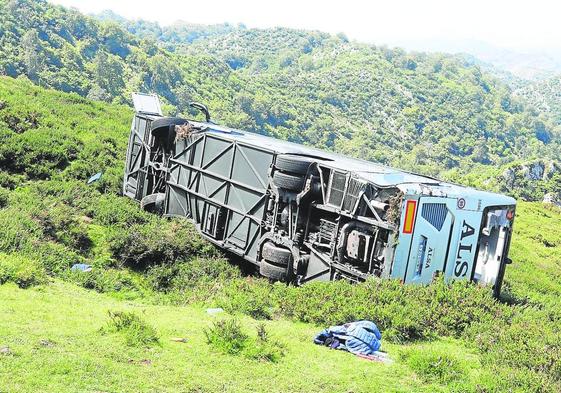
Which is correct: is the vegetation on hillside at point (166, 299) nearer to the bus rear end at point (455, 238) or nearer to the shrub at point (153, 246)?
the shrub at point (153, 246)

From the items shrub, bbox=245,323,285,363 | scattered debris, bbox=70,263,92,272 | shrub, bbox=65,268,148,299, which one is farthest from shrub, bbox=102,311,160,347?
scattered debris, bbox=70,263,92,272

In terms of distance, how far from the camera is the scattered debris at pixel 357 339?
783cm


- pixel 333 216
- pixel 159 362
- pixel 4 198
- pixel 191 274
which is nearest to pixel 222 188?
pixel 191 274

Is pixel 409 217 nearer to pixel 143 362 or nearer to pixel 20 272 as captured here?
pixel 143 362

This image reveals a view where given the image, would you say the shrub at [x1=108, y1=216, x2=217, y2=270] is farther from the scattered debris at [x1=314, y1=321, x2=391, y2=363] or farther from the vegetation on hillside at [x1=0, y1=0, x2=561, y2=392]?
the scattered debris at [x1=314, y1=321, x2=391, y2=363]

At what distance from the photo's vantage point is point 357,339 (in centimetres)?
799

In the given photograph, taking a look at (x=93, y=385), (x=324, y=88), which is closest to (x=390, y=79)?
(x=324, y=88)

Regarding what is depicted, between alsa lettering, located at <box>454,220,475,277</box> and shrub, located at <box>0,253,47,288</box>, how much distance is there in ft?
27.1

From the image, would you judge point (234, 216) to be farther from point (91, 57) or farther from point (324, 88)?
point (324, 88)

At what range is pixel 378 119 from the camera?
142 m

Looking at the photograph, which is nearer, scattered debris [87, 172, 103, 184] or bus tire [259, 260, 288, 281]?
bus tire [259, 260, 288, 281]

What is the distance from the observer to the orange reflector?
36.4 feet

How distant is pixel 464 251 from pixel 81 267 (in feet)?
27.5

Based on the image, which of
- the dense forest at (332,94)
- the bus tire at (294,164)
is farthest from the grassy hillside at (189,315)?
the dense forest at (332,94)
